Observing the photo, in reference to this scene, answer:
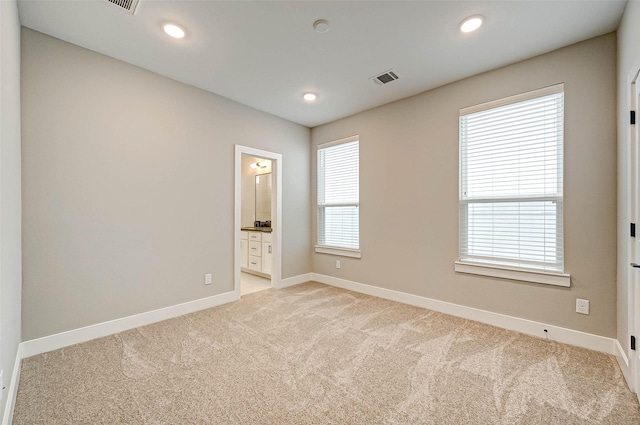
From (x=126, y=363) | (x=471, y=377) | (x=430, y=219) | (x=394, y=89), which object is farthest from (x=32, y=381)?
(x=394, y=89)

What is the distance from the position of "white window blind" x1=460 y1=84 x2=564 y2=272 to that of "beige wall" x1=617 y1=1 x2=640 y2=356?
1.30ft

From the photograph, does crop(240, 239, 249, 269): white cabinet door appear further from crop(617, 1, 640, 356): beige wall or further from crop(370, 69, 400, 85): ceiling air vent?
crop(617, 1, 640, 356): beige wall

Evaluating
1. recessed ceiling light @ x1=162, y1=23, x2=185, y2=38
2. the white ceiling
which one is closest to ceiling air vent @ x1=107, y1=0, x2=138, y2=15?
the white ceiling

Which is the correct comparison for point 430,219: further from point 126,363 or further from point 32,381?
point 32,381

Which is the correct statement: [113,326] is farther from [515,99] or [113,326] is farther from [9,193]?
[515,99]

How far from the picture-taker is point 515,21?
7.29 feet

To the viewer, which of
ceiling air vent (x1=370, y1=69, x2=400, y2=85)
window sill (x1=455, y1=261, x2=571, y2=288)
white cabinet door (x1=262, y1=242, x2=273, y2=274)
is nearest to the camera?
window sill (x1=455, y1=261, x2=571, y2=288)

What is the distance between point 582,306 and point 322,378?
2.35 meters

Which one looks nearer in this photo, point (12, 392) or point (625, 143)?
point (12, 392)

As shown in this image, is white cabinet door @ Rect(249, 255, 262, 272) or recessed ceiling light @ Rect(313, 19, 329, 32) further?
white cabinet door @ Rect(249, 255, 262, 272)

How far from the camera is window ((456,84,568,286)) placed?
261 centimetres

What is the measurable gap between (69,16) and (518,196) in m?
4.19

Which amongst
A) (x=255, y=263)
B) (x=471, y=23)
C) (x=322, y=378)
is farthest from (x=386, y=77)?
(x=255, y=263)

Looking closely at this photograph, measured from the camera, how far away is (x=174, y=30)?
2338mm
